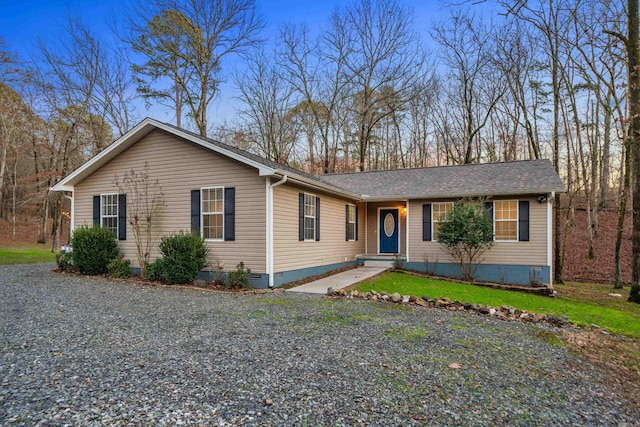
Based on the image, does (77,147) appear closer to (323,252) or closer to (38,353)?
(323,252)

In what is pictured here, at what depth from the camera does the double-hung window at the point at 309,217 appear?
10.7m

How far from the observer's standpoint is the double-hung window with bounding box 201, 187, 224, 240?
9664mm

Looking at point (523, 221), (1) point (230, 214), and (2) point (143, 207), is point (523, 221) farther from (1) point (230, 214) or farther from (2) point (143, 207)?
(2) point (143, 207)

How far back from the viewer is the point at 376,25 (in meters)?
22.5

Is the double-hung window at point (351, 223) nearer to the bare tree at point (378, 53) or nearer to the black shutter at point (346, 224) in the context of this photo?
the black shutter at point (346, 224)

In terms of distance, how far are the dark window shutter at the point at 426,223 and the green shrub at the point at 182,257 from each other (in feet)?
24.2

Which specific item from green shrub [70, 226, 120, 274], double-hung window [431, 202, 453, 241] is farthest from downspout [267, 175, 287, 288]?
double-hung window [431, 202, 453, 241]

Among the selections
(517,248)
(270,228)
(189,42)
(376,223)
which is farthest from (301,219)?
(189,42)

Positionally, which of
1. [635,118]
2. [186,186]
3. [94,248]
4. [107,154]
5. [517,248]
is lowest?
[517,248]

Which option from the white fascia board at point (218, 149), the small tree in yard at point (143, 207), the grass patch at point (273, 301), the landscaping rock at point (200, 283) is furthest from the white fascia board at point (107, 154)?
the grass patch at point (273, 301)

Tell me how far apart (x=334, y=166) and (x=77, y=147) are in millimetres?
14783

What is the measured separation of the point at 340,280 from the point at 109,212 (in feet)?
23.3

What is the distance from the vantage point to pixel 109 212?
11188mm

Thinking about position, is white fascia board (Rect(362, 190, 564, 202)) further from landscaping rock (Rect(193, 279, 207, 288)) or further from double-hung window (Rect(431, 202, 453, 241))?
landscaping rock (Rect(193, 279, 207, 288))
